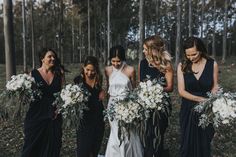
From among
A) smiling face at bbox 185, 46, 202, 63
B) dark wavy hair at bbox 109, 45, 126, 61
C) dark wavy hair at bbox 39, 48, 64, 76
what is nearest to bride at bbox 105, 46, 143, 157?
dark wavy hair at bbox 109, 45, 126, 61

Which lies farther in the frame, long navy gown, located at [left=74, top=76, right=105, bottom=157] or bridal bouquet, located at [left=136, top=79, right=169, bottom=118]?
long navy gown, located at [left=74, top=76, right=105, bottom=157]

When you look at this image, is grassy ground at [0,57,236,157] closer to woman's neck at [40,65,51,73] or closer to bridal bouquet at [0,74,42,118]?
bridal bouquet at [0,74,42,118]

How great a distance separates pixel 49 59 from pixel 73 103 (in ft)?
3.41

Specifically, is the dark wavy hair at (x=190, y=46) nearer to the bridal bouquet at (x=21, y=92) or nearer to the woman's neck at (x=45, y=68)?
the woman's neck at (x=45, y=68)

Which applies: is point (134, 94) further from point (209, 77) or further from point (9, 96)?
point (9, 96)

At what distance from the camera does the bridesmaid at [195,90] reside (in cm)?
550

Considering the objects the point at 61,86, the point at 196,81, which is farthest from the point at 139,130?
the point at 61,86

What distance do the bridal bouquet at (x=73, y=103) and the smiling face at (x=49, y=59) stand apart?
72 centimetres

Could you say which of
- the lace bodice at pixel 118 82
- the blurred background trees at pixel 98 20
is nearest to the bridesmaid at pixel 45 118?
the lace bodice at pixel 118 82

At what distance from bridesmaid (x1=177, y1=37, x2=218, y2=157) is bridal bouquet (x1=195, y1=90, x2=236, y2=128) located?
1.35 ft

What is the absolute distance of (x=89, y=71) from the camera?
20.5 feet

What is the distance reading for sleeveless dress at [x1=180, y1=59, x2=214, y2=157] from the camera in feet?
18.1

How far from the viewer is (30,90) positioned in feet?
20.4

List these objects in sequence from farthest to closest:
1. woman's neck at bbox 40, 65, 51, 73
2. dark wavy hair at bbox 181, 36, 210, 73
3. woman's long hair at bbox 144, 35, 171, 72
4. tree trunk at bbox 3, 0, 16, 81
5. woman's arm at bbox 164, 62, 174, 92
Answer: tree trunk at bbox 3, 0, 16, 81, woman's neck at bbox 40, 65, 51, 73, woman's arm at bbox 164, 62, 174, 92, woman's long hair at bbox 144, 35, 171, 72, dark wavy hair at bbox 181, 36, 210, 73
